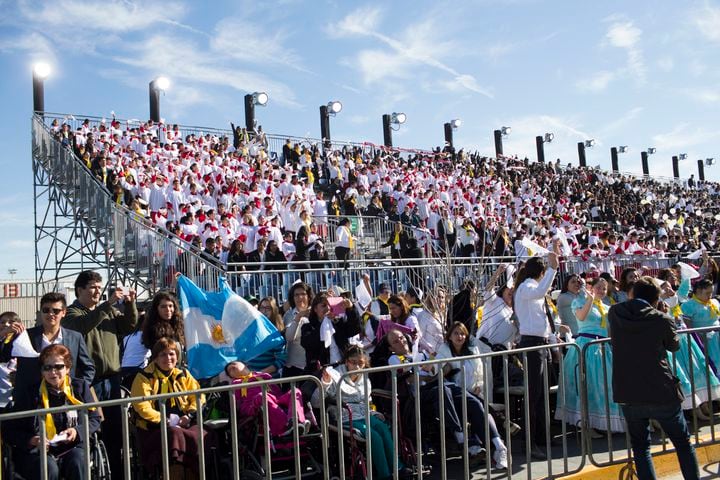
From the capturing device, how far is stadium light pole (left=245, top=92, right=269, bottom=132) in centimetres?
3022

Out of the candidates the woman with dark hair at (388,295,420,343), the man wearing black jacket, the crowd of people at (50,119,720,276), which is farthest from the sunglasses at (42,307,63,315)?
the crowd of people at (50,119,720,276)

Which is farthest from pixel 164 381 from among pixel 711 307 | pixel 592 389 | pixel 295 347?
pixel 711 307

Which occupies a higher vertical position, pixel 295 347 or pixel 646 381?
pixel 295 347

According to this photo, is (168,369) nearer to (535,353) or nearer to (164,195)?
(535,353)

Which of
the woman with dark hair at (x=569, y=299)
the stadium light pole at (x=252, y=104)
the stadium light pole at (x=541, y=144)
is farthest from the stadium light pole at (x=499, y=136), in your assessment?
the woman with dark hair at (x=569, y=299)

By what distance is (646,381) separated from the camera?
5.42 metres

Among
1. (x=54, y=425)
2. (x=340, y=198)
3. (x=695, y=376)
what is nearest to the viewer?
(x=54, y=425)

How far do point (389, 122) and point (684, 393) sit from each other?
3039 cm

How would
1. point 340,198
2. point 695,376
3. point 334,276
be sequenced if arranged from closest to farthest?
point 695,376
point 334,276
point 340,198

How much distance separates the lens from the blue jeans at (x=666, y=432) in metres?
5.40

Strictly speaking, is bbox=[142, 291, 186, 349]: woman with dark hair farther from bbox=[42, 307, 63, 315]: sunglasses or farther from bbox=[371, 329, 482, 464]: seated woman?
bbox=[371, 329, 482, 464]: seated woman

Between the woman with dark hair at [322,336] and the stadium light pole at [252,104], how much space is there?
2298 cm

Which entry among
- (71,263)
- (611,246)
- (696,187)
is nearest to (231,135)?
(71,263)

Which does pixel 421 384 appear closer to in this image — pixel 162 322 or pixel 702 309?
pixel 162 322
